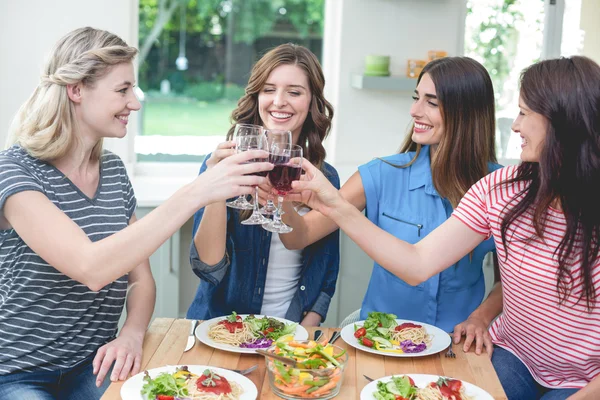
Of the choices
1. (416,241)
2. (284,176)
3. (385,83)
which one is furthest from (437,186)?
(385,83)

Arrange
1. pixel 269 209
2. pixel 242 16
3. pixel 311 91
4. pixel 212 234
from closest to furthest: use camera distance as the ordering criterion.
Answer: pixel 269 209, pixel 212 234, pixel 311 91, pixel 242 16

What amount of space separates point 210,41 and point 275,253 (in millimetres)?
4033

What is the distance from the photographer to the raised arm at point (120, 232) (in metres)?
1.65

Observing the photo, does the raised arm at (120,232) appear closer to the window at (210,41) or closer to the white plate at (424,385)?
the white plate at (424,385)

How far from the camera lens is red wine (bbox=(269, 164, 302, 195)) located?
1745mm

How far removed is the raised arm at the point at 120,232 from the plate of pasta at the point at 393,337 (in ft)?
1.56

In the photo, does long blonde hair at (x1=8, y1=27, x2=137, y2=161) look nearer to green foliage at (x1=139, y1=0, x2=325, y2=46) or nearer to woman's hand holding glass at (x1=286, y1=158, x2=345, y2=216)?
woman's hand holding glass at (x1=286, y1=158, x2=345, y2=216)

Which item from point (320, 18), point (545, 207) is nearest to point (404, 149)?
point (545, 207)

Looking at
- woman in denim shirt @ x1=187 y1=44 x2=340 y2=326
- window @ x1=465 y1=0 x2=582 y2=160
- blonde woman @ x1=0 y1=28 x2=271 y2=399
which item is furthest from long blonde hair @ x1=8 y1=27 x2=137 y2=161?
window @ x1=465 y1=0 x2=582 y2=160

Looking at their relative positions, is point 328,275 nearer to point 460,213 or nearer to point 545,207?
point 460,213

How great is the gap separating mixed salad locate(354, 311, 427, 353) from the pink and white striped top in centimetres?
27

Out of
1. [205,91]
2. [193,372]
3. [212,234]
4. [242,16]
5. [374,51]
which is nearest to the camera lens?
[193,372]

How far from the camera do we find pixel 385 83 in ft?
12.6

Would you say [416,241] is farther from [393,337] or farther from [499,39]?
[499,39]
